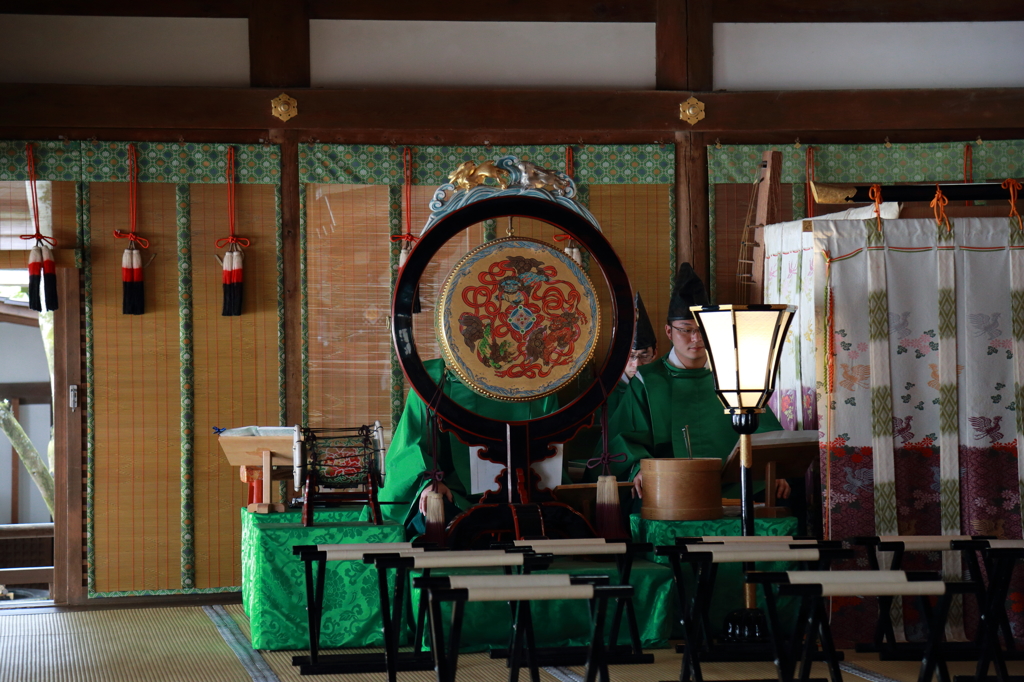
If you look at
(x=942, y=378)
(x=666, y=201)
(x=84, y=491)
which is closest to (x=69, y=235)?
(x=84, y=491)

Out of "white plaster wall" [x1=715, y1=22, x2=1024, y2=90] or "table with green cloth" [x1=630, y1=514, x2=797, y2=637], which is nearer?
"table with green cloth" [x1=630, y1=514, x2=797, y2=637]

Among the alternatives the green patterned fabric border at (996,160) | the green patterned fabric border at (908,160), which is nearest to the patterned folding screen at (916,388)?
the green patterned fabric border at (908,160)

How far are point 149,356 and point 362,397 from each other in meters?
1.16

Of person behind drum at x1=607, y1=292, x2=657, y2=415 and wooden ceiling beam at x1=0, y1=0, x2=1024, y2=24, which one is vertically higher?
wooden ceiling beam at x1=0, y1=0, x2=1024, y2=24

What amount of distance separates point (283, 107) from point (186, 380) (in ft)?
5.11

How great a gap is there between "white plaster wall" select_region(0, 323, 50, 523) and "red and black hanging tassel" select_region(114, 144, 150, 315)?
3.36 m

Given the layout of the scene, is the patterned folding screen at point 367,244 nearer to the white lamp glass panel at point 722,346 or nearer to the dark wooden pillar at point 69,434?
the dark wooden pillar at point 69,434

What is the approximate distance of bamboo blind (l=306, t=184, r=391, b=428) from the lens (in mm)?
5609

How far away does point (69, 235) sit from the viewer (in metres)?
5.50

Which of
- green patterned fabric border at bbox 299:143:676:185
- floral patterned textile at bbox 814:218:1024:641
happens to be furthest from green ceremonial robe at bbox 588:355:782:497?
green patterned fabric border at bbox 299:143:676:185

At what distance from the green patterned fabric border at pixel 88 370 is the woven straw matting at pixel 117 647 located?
510mm

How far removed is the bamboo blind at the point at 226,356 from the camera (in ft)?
18.2

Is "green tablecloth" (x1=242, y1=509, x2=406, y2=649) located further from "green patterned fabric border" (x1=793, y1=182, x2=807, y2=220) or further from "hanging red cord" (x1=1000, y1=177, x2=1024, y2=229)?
"green patterned fabric border" (x1=793, y1=182, x2=807, y2=220)

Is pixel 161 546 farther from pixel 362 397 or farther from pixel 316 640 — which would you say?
pixel 316 640
